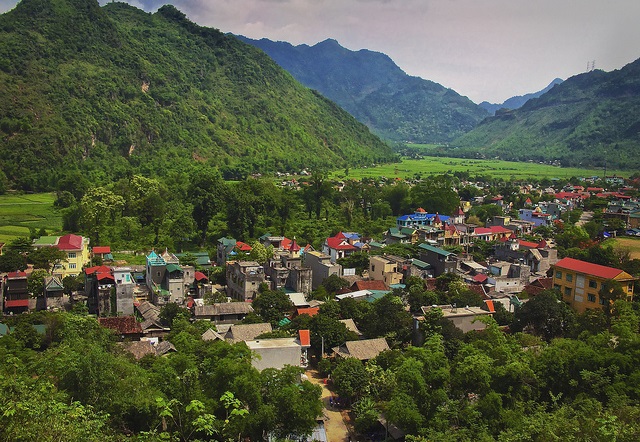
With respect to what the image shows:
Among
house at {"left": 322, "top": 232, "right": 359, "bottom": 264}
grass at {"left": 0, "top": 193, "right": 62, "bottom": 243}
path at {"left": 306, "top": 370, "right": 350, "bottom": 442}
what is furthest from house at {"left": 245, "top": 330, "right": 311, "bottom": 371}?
grass at {"left": 0, "top": 193, "right": 62, "bottom": 243}

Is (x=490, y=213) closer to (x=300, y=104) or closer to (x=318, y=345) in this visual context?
(x=318, y=345)

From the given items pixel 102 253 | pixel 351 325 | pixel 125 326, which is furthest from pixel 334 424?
pixel 102 253

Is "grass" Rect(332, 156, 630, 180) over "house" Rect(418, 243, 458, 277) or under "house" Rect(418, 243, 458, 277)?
over

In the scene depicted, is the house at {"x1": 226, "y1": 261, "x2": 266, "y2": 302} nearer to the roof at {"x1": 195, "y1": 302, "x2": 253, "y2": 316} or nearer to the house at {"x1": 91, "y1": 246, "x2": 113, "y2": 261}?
the roof at {"x1": 195, "y1": 302, "x2": 253, "y2": 316}

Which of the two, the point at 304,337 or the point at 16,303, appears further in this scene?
the point at 16,303

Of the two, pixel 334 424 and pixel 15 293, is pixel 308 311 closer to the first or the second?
pixel 334 424

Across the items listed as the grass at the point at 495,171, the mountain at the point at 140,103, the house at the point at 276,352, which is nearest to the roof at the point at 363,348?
the house at the point at 276,352
